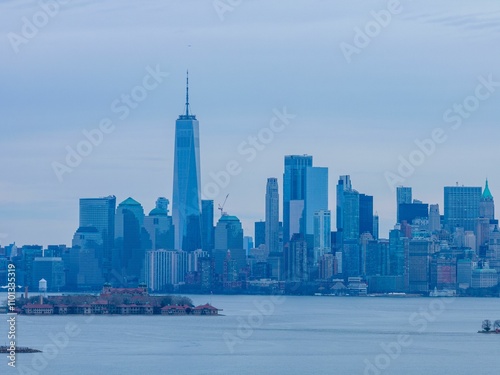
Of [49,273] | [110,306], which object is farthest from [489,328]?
[49,273]

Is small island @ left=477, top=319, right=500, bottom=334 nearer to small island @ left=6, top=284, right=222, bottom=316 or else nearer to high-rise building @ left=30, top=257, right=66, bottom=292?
small island @ left=6, top=284, right=222, bottom=316

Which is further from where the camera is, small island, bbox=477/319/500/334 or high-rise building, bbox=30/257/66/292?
high-rise building, bbox=30/257/66/292

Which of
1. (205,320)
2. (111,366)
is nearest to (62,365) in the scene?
(111,366)

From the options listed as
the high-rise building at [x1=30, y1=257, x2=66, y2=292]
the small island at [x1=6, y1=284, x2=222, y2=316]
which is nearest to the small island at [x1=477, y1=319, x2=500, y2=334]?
the small island at [x1=6, y1=284, x2=222, y2=316]

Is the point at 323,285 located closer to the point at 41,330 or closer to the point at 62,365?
the point at 41,330

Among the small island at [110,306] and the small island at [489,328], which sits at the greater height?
the small island at [110,306]

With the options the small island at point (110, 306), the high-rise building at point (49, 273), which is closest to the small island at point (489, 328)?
the small island at point (110, 306)

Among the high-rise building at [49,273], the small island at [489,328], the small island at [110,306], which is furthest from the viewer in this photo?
the high-rise building at [49,273]

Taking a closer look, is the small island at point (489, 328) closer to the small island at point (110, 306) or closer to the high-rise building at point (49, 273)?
the small island at point (110, 306)
